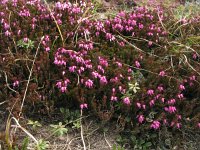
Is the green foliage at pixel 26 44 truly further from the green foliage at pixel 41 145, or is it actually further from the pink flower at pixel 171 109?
the pink flower at pixel 171 109

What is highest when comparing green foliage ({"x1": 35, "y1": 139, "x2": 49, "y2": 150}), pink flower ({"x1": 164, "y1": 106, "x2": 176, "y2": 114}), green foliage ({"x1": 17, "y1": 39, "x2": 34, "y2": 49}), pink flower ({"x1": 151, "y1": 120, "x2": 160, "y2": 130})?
green foliage ({"x1": 17, "y1": 39, "x2": 34, "y2": 49})

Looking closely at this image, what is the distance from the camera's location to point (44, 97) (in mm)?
4410

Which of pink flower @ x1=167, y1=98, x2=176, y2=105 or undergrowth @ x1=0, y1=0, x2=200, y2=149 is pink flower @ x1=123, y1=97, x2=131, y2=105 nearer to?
undergrowth @ x1=0, y1=0, x2=200, y2=149

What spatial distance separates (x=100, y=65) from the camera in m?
4.68

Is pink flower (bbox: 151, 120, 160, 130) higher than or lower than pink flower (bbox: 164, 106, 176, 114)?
lower

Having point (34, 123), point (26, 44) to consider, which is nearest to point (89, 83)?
point (34, 123)

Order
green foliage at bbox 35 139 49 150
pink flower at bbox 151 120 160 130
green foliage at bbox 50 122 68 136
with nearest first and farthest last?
green foliage at bbox 35 139 49 150 → green foliage at bbox 50 122 68 136 → pink flower at bbox 151 120 160 130

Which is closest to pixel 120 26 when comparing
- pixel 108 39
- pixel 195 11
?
pixel 108 39

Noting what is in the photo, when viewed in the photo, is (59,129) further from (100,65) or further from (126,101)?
(100,65)

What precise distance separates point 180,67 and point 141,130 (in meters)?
1.06

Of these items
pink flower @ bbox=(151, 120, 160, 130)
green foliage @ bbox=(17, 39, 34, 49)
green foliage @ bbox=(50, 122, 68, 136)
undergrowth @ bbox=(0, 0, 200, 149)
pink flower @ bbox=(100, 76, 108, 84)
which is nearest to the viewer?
green foliage @ bbox=(50, 122, 68, 136)

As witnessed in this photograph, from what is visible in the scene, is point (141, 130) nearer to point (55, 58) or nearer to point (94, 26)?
point (55, 58)

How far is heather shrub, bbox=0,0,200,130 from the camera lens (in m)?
4.45

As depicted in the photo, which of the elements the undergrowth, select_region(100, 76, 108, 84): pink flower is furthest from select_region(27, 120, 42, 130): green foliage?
select_region(100, 76, 108, 84): pink flower
